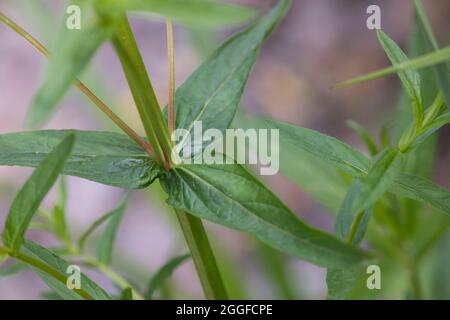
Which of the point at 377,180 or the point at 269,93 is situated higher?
the point at 269,93

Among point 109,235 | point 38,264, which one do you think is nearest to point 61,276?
point 38,264

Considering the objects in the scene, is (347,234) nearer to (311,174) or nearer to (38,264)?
(38,264)

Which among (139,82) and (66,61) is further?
(139,82)

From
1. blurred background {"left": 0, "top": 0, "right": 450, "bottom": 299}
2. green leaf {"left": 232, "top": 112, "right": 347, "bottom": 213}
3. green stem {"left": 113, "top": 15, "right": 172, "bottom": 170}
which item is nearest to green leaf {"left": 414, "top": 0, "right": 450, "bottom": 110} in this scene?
green stem {"left": 113, "top": 15, "right": 172, "bottom": 170}

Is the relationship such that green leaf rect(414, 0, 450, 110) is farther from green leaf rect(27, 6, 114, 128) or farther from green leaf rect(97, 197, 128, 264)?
Result: green leaf rect(97, 197, 128, 264)

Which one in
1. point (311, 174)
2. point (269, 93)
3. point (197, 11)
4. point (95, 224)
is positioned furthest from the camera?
point (269, 93)

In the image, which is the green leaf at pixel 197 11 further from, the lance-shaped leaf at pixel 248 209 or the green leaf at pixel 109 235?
the green leaf at pixel 109 235
